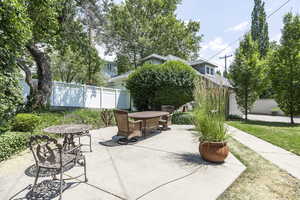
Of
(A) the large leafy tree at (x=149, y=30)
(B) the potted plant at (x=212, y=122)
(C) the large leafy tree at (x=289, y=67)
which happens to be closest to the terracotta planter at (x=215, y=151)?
(B) the potted plant at (x=212, y=122)

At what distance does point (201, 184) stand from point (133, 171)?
1.26m

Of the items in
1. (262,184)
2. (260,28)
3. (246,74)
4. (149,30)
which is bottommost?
(262,184)

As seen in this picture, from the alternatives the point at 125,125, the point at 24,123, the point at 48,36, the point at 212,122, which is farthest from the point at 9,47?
the point at 48,36

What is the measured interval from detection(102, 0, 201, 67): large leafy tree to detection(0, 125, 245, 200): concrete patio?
1823 cm

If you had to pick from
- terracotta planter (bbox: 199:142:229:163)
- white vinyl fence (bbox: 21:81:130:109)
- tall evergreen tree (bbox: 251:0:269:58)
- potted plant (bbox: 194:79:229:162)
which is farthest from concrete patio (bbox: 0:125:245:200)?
tall evergreen tree (bbox: 251:0:269:58)

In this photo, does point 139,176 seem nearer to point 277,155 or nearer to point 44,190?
point 44,190

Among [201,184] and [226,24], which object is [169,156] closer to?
[201,184]

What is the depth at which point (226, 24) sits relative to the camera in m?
11.5

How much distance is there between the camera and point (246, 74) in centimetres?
1189

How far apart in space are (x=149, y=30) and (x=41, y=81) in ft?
54.7

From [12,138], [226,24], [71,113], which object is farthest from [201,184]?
[226,24]

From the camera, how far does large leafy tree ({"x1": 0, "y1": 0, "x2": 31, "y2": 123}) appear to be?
3.02m

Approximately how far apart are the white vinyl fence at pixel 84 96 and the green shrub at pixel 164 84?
217 centimetres

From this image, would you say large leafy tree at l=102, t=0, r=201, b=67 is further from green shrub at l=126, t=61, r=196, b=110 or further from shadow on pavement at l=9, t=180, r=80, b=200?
shadow on pavement at l=9, t=180, r=80, b=200
